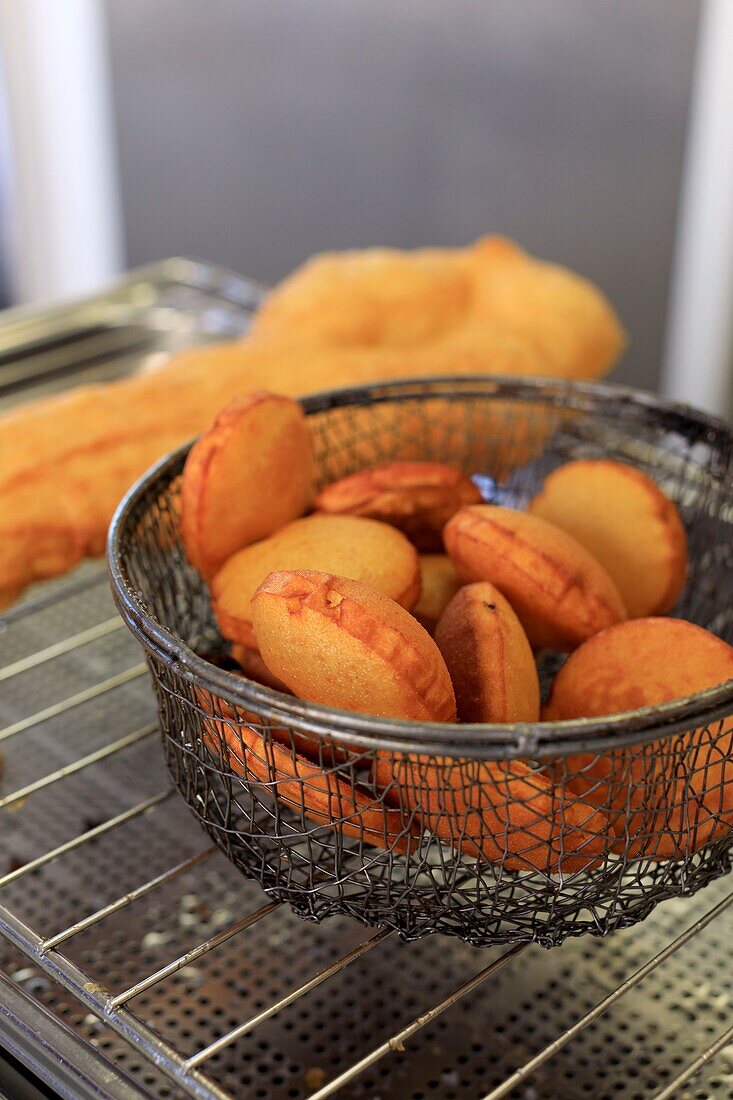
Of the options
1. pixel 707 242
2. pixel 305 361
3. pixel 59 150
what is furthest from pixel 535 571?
pixel 59 150

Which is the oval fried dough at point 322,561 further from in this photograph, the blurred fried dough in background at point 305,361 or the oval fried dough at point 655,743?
the blurred fried dough in background at point 305,361

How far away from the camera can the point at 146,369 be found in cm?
101

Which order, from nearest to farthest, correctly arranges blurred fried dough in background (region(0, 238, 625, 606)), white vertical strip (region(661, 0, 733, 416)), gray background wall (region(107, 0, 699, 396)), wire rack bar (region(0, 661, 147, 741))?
wire rack bar (region(0, 661, 147, 741)), blurred fried dough in background (region(0, 238, 625, 606)), white vertical strip (region(661, 0, 733, 416)), gray background wall (region(107, 0, 699, 396))

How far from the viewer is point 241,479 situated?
568 millimetres

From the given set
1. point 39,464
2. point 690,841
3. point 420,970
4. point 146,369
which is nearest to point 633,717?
point 690,841

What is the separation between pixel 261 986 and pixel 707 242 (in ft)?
3.92

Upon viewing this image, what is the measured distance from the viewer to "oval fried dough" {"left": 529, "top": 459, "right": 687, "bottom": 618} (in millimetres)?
599

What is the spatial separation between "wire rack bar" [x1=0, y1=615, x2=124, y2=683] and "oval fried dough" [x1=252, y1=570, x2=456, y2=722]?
287 mm

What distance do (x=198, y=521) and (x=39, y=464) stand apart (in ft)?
0.80

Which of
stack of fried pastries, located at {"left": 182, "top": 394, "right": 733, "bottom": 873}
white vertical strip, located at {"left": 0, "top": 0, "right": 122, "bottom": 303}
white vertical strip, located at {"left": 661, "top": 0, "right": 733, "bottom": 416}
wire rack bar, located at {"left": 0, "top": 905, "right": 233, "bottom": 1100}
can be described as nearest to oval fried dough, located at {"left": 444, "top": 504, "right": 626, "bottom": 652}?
stack of fried pastries, located at {"left": 182, "top": 394, "right": 733, "bottom": 873}

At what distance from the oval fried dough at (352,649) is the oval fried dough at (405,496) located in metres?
0.14

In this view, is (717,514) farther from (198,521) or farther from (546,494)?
(198,521)

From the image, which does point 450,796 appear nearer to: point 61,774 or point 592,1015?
point 592,1015

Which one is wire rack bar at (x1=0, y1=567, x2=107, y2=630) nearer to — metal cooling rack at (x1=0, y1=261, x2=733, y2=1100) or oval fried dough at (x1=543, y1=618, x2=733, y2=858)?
metal cooling rack at (x1=0, y1=261, x2=733, y2=1100)
